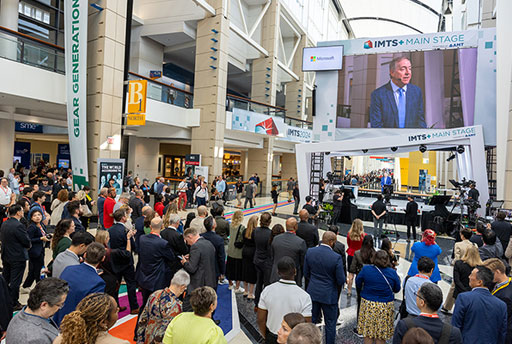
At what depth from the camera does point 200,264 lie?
4.28 meters

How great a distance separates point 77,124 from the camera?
11523 millimetres

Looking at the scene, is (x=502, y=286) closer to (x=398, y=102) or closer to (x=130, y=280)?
(x=130, y=280)

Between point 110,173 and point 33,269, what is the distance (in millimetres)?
6698

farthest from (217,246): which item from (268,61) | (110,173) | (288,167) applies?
(288,167)

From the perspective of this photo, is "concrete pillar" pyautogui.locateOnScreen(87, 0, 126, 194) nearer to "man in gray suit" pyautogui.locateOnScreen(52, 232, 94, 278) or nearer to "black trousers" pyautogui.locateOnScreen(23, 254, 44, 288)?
"black trousers" pyautogui.locateOnScreen(23, 254, 44, 288)

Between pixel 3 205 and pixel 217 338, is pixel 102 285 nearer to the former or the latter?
pixel 217 338

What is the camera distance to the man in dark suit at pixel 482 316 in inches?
118

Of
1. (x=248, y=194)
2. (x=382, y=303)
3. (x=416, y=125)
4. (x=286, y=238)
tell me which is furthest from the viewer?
(x=416, y=125)

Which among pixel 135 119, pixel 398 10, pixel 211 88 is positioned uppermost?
pixel 398 10

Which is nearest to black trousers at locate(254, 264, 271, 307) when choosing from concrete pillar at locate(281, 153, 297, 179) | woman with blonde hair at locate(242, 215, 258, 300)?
woman with blonde hair at locate(242, 215, 258, 300)

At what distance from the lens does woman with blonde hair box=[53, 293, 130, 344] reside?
1.93 meters

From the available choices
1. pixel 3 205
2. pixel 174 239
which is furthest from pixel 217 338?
pixel 3 205

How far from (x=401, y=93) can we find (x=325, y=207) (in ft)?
28.7

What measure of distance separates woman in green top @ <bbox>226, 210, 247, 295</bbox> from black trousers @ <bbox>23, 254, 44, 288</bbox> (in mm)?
3038
